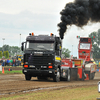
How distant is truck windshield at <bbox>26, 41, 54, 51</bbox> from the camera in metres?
18.3

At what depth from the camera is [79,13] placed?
22.6 meters

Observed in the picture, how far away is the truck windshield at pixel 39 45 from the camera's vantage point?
18297 millimetres

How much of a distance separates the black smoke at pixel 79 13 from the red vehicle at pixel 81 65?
2868 mm

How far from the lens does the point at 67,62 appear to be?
72.8 ft

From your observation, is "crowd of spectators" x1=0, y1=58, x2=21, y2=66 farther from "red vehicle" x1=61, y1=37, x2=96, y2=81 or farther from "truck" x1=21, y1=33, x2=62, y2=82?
"truck" x1=21, y1=33, x2=62, y2=82

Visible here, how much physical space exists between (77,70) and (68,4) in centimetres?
599

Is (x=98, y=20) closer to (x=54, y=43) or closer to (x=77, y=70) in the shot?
(x=77, y=70)

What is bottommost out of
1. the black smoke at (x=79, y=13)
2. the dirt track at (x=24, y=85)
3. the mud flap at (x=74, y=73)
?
the dirt track at (x=24, y=85)

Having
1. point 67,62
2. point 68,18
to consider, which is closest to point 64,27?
point 68,18

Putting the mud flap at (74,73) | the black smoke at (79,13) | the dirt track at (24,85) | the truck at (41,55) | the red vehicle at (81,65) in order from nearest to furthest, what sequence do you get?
the dirt track at (24,85), the truck at (41,55), the red vehicle at (81,65), the mud flap at (74,73), the black smoke at (79,13)

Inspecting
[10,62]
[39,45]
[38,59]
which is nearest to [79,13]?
[39,45]

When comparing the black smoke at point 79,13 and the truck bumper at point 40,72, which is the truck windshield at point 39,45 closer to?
the truck bumper at point 40,72

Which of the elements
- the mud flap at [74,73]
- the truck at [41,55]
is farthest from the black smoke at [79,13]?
the truck at [41,55]

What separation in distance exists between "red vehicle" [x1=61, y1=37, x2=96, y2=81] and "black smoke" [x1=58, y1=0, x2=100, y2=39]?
2.87m
